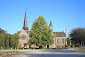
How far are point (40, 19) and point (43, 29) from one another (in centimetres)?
398

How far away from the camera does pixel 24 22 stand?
70.9m

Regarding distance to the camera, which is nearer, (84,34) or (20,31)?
(84,34)

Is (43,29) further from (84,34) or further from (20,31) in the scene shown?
(20,31)

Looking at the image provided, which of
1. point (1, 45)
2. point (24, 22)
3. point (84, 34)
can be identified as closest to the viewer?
point (84, 34)

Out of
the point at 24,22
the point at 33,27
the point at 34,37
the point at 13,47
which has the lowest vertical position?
the point at 13,47

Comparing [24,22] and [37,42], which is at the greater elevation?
[24,22]

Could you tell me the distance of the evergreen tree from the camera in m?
48.3

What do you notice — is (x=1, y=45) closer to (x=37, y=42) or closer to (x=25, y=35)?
(x=37, y=42)

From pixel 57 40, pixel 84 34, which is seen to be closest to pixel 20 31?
pixel 57 40

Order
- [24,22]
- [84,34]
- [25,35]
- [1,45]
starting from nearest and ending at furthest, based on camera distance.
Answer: [84,34] → [1,45] → [25,35] → [24,22]

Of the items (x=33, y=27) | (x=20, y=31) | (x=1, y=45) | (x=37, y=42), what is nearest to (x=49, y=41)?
(x=37, y=42)

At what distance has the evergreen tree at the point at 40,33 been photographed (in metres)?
48.3

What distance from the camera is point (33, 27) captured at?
5028 centimetres

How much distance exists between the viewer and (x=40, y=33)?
4891 centimetres
